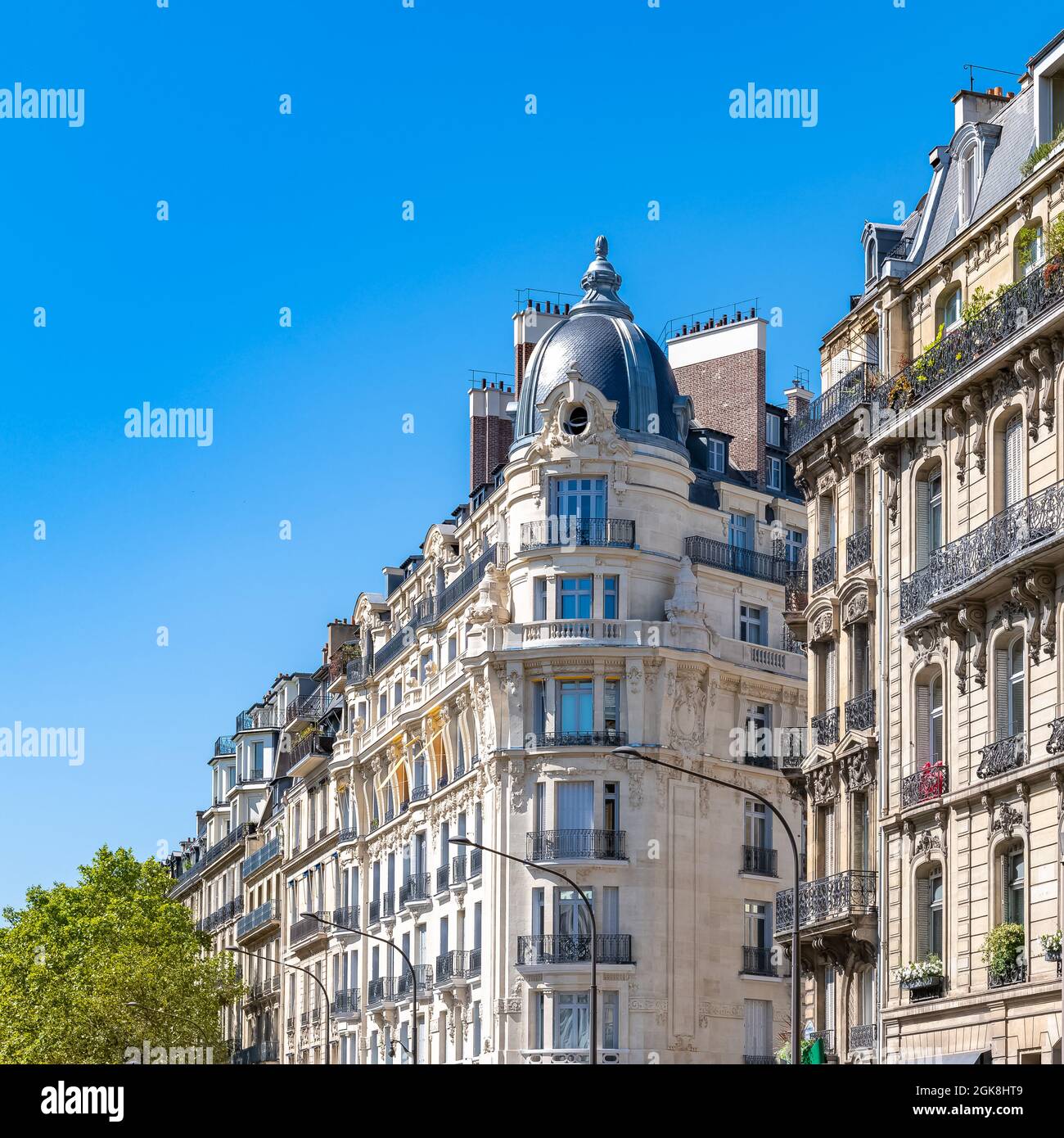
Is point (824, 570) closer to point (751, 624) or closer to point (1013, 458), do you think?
point (1013, 458)

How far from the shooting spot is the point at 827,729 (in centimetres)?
4169

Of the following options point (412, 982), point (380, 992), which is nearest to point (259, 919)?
point (380, 992)

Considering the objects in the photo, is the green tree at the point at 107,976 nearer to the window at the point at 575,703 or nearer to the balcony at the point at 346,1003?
the balcony at the point at 346,1003

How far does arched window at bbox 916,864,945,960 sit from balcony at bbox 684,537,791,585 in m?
23.4

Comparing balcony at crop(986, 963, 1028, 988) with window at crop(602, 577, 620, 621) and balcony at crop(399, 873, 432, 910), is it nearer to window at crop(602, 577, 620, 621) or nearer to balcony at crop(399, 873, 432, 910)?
window at crop(602, 577, 620, 621)

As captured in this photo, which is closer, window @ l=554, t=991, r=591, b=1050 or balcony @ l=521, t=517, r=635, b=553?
window @ l=554, t=991, r=591, b=1050

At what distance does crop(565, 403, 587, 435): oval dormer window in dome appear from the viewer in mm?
58969

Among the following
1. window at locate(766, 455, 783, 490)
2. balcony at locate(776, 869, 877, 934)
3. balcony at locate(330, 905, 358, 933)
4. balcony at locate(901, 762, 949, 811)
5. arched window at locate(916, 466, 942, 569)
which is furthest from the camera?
balcony at locate(330, 905, 358, 933)

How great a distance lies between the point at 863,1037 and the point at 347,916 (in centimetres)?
3629

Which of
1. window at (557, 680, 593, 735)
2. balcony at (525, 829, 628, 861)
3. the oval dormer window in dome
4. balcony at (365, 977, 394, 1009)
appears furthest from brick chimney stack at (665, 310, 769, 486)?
balcony at (365, 977, 394, 1009)

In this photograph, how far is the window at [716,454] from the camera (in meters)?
63.1

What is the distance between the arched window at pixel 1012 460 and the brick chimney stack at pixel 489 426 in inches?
1334

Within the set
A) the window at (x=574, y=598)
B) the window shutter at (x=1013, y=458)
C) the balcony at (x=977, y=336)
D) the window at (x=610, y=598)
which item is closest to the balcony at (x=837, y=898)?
the window shutter at (x=1013, y=458)

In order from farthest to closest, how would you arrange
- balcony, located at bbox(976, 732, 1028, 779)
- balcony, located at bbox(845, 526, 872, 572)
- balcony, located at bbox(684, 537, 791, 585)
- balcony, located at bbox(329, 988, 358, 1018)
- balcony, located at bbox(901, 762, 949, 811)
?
balcony, located at bbox(329, 988, 358, 1018) → balcony, located at bbox(684, 537, 791, 585) → balcony, located at bbox(845, 526, 872, 572) → balcony, located at bbox(901, 762, 949, 811) → balcony, located at bbox(976, 732, 1028, 779)
